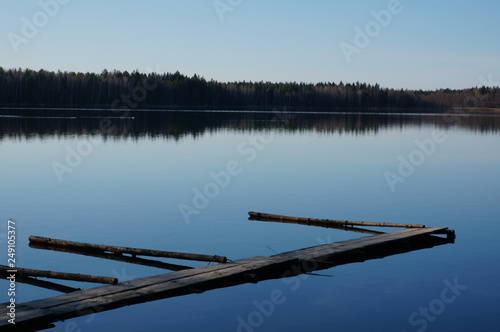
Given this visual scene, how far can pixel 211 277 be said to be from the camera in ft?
46.8

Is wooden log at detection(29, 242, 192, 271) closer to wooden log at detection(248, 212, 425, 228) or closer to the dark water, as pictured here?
the dark water

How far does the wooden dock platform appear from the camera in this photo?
38.8 ft

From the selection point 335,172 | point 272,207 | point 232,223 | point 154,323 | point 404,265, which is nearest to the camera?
point 154,323

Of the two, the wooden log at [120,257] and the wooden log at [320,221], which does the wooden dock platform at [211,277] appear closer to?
the wooden log at [320,221]

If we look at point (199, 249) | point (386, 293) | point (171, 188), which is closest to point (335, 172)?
point (171, 188)

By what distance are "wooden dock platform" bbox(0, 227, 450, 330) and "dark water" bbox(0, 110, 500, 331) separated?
229 millimetres

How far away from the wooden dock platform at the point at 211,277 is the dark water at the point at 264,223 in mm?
229

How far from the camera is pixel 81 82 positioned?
620 feet

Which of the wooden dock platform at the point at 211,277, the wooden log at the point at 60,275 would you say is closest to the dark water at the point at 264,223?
the wooden dock platform at the point at 211,277

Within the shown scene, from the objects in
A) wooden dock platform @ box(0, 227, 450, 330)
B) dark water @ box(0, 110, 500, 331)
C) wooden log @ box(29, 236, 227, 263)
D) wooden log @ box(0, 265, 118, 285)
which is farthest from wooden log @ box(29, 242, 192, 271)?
wooden log @ box(0, 265, 118, 285)

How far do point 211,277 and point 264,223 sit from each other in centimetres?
769

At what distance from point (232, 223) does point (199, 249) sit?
3.85 meters

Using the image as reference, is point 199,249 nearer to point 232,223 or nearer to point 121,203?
point 232,223

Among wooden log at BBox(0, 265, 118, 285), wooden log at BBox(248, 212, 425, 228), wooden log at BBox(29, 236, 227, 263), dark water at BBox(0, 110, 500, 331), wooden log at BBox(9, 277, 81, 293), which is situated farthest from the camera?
wooden log at BBox(248, 212, 425, 228)
